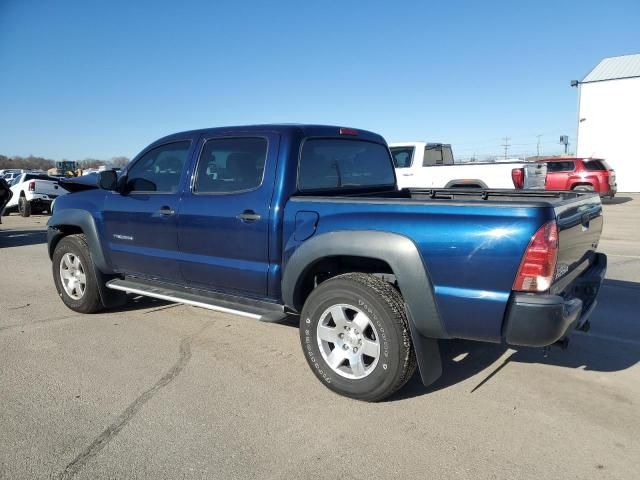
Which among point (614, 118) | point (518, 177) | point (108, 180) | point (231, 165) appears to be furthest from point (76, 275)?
point (614, 118)

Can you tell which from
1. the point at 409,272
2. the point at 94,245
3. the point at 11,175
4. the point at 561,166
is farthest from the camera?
the point at 11,175

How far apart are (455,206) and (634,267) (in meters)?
6.16

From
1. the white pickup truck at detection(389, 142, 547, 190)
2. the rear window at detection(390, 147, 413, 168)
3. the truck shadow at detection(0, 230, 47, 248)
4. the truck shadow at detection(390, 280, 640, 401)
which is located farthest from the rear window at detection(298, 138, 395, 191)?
the truck shadow at detection(0, 230, 47, 248)

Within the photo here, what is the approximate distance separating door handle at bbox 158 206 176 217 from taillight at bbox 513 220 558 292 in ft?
9.48

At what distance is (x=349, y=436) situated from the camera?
2945 millimetres

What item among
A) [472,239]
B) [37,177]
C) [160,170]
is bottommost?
[472,239]

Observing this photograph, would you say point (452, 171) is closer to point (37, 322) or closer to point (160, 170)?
point (160, 170)

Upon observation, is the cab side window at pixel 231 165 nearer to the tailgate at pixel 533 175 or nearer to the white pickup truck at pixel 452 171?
the white pickup truck at pixel 452 171

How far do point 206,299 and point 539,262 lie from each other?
266 centimetres

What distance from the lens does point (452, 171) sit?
12164 millimetres

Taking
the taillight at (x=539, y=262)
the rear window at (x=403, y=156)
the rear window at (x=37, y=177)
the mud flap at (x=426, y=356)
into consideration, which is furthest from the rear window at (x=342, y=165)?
the rear window at (x=37, y=177)

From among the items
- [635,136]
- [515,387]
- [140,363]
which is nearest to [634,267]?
[515,387]

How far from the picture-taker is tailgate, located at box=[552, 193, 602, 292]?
2.95m

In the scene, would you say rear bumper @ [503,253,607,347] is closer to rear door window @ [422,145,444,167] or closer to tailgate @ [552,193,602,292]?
tailgate @ [552,193,602,292]
